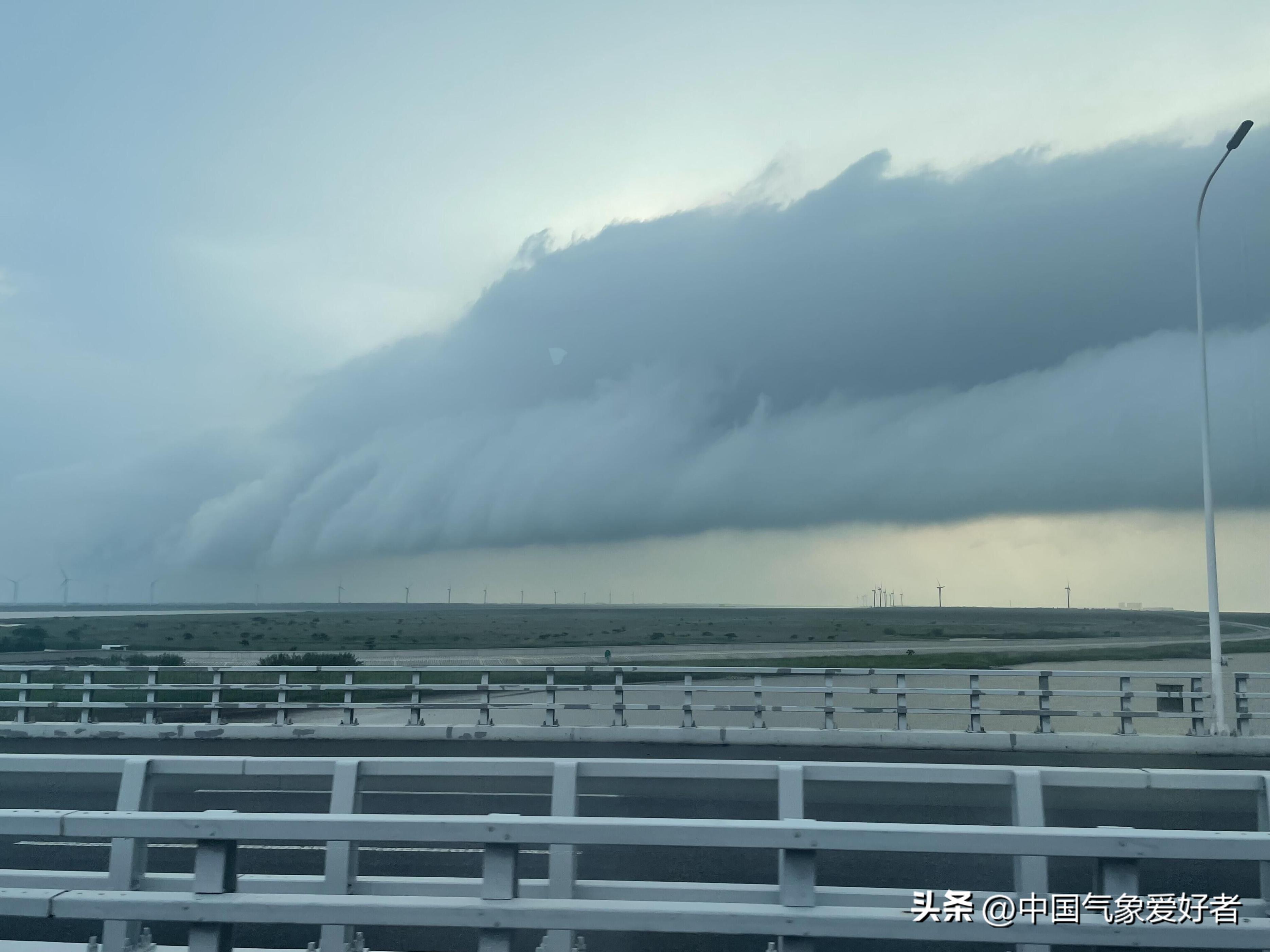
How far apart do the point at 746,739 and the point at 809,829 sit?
16348mm

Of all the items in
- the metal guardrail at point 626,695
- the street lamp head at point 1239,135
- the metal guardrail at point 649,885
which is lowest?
the metal guardrail at point 649,885

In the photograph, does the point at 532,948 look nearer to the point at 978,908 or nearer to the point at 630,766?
the point at 630,766

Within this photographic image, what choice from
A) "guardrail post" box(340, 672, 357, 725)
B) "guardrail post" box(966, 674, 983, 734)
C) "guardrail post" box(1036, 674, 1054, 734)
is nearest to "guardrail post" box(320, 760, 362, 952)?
"guardrail post" box(966, 674, 983, 734)

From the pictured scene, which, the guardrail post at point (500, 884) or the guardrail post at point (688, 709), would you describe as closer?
the guardrail post at point (500, 884)

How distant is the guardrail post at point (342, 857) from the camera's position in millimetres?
5348

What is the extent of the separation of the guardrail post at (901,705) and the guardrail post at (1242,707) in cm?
635

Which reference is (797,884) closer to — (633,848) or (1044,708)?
(633,848)

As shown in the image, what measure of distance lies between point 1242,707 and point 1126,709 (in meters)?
2.29

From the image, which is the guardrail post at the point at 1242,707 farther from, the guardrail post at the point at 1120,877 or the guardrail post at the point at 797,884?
the guardrail post at the point at 797,884

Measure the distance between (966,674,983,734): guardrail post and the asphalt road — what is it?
218 inches

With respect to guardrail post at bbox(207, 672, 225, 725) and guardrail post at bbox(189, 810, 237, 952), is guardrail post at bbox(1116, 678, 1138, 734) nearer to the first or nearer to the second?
guardrail post at bbox(207, 672, 225, 725)

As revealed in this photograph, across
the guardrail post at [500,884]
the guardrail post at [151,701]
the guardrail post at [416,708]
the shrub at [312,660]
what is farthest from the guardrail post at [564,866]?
the shrub at [312,660]

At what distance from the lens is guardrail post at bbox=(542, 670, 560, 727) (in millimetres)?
21938

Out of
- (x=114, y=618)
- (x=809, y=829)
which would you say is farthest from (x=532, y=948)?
(x=114, y=618)
